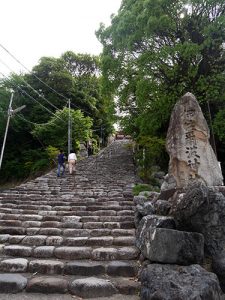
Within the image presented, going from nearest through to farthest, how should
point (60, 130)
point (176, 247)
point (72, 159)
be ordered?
point (176, 247)
point (72, 159)
point (60, 130)

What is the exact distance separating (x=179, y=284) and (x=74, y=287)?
1.55 meters

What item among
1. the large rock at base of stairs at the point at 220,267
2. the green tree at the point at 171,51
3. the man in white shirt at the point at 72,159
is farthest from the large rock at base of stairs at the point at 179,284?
the man in white shirt at the point at 72,159

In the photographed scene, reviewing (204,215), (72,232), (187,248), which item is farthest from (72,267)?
(204,215)

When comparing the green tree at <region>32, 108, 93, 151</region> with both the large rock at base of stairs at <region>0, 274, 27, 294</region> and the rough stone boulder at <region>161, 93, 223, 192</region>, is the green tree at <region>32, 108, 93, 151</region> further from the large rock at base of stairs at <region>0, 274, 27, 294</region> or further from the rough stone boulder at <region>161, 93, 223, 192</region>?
the large rock at base of stairs at <region>0, 274, 27, 294</region>

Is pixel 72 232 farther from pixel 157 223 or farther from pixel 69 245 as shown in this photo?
pixel 157 223

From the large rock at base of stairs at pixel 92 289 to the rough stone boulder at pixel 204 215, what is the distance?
1.31 metres

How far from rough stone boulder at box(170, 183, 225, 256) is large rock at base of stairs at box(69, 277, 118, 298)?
4.29 feet

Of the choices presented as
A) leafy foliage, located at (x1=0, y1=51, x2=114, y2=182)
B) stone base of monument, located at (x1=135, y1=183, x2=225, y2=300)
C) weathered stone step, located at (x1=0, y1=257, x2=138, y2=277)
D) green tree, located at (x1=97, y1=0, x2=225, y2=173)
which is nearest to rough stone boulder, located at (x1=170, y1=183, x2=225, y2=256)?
stone base of monument, located at (x1=135, y1=183, x2=225, y2=300)

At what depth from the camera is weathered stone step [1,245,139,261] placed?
510 centimetres

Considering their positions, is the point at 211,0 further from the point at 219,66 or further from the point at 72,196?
the point at 72,196

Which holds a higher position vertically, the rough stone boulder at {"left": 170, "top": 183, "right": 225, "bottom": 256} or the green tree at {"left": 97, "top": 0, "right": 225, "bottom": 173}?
the green tree at {"left": 97, "top": 0, "right": 225, "bottom": 173}

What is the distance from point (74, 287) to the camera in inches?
162

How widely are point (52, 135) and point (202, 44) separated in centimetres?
1261

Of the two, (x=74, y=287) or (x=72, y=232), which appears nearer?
(x=74, y=287)
